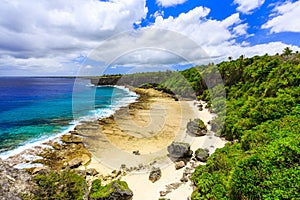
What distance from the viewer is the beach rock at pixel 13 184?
903cm

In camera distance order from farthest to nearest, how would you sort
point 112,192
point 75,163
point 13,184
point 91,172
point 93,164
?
point 93,164 → point 75,163 → point 91,172 → point 112,192 → point 13,184

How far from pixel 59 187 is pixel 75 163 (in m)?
5.68

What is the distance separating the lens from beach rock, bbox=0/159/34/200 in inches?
356

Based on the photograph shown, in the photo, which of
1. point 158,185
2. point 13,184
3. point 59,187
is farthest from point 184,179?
point 13,184

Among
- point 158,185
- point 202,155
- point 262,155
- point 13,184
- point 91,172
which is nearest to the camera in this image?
point 262,155

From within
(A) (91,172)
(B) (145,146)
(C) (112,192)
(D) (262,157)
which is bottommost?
(B) (145,146)

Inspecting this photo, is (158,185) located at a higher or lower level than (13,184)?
lower

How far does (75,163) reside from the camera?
15.7 meters


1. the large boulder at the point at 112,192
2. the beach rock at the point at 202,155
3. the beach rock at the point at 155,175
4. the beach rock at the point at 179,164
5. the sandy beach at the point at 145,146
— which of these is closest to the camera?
the large boulder at the point at 112,192

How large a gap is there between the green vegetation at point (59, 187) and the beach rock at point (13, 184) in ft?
1.50

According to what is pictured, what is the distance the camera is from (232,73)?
1453 inches

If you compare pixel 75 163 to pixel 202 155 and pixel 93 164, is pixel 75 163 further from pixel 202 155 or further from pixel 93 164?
pixel 202 155

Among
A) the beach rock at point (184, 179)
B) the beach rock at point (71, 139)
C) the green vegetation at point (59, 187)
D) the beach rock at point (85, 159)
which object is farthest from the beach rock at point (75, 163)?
the beach rock at point (184, 179)

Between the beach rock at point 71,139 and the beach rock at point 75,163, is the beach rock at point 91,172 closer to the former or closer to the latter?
the beach rock at point 75,163
